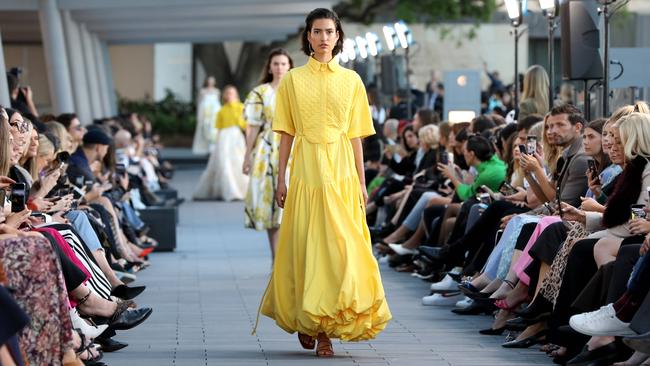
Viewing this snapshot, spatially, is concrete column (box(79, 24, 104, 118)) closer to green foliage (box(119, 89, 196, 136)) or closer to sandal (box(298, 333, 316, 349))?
green foliage (box(119, 89, 196, 136))

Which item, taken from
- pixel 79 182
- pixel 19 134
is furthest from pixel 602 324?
pixel 79 182

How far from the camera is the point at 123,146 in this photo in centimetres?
1762

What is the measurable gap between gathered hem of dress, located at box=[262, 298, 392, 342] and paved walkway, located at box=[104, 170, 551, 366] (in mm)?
118

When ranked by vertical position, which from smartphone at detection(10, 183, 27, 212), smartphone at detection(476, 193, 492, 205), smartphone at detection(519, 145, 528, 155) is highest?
smartphone at detection(10, 183, 27, 212)

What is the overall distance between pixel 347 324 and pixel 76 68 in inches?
633

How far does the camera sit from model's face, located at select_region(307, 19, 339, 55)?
762 centimetres

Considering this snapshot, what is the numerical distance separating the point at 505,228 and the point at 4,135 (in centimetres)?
323

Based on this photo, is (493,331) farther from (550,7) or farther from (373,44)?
(373,44)

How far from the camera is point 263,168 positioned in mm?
11969

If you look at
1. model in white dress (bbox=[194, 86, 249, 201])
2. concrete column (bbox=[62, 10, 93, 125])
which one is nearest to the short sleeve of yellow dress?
concrete column (bbox=[62, 10, 93, 125])

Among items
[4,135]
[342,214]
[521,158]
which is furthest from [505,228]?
[4,135]

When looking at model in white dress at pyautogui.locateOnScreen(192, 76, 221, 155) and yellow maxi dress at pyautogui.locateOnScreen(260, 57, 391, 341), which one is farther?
model in white dress at pyautogui.locateOnScreen(192, 76, 221, 155)

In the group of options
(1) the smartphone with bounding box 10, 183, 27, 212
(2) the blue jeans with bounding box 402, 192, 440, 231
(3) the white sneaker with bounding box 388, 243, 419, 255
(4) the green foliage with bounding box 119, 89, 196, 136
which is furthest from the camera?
→ (4) the green foliage with bounding box 119, 89, 196, 136

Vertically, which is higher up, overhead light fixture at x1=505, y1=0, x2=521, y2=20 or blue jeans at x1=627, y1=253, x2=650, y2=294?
overhead light fixture at x1=505, y1=0, x2=521, y2=20
